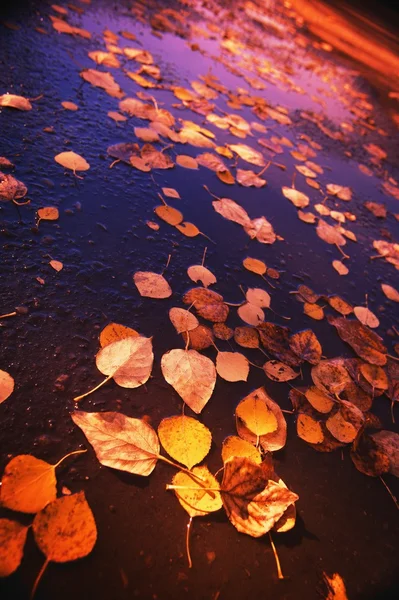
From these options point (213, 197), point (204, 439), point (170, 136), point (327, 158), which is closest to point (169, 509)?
point (204, 439)

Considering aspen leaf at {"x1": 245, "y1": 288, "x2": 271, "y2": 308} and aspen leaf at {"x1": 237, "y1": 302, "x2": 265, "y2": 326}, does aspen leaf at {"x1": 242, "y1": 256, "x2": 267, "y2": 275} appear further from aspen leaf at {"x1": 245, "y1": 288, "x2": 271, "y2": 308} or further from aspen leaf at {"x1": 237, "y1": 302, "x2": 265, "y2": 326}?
aspen leaf at {"x1": 237, "y1": 302, "x2": 265, "y2": 326}

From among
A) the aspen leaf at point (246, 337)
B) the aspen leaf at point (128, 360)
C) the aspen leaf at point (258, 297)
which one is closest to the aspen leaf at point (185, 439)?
the aspen leaf at point (128, 360)

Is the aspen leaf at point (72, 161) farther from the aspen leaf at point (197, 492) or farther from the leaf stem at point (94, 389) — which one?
the aspen leaf at point (197, 492)

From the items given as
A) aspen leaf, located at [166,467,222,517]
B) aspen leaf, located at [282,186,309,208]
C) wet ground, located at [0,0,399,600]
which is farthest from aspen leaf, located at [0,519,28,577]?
aspen leaf, located at [282,186,309,208]

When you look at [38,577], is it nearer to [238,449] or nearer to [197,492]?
[197,492]

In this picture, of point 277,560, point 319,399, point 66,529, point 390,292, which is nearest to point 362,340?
point 319,399

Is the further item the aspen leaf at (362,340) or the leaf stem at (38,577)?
the aspen leaf at (362,340)
